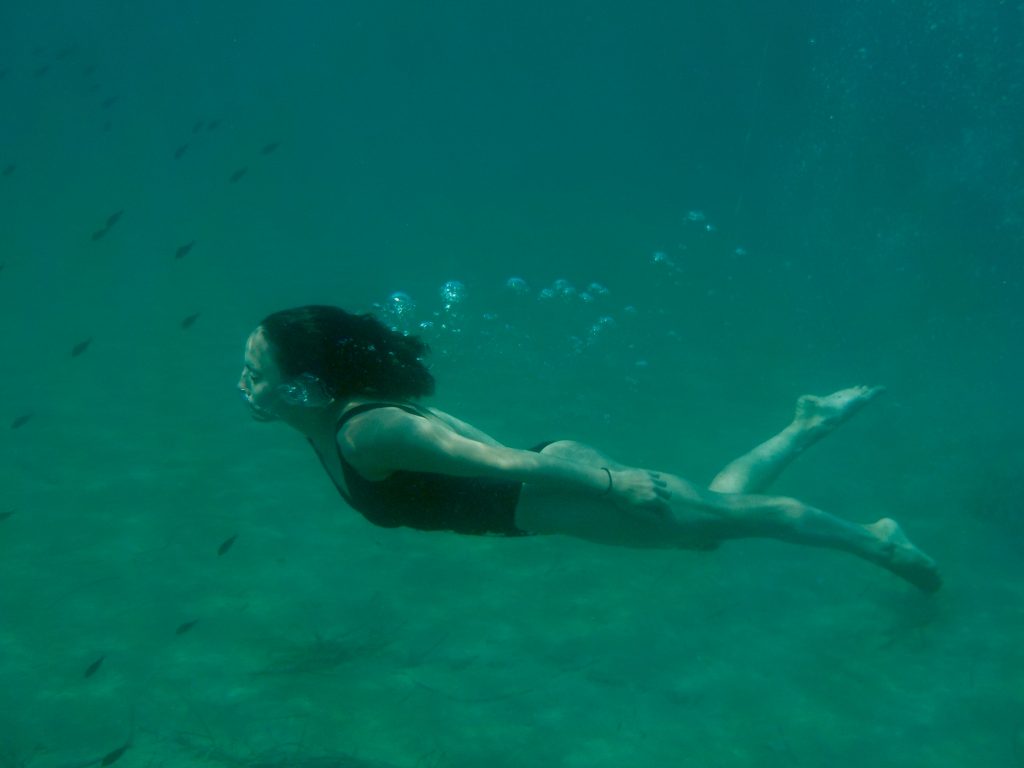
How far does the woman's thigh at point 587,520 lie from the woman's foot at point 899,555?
177 cm

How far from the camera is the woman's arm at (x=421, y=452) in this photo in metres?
3.38

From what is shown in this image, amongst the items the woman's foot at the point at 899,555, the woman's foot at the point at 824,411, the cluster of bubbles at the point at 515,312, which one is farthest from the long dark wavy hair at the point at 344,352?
the cluster of bubbles at the point at 515,312

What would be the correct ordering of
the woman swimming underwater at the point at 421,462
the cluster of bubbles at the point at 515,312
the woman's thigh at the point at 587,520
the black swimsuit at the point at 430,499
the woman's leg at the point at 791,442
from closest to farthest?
the woman swimming underwater at the point at 421,462 → the black swimsuit at the point at 430,499 → the woman's thigh at the point at 587,520 → the woman's leg at the point at 791,442 → the cluster of bubbles at the point at 515,312

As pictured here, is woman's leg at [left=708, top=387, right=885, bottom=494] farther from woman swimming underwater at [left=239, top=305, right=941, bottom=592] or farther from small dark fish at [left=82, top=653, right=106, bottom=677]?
small dark fish at [left=82, top=653, right=106, bottom=677]

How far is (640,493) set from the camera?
398 cm

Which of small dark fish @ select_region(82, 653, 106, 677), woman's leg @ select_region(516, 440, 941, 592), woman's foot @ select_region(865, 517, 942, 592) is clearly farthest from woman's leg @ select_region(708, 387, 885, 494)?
small dark fish @ select_region(82, 653, 106, 677)

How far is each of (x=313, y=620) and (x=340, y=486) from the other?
10.9 feet

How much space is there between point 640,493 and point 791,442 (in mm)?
2871

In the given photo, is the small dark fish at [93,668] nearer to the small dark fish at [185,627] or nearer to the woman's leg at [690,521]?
the small dark fish at [185,627]

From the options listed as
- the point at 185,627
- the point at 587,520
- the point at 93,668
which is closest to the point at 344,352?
the point at 587,520

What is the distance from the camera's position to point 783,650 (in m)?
6.39

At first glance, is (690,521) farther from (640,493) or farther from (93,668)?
(93,668)

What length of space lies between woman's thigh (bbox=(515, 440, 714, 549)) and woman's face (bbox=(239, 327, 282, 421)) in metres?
1.45

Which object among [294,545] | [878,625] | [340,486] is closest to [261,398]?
[340,486]
